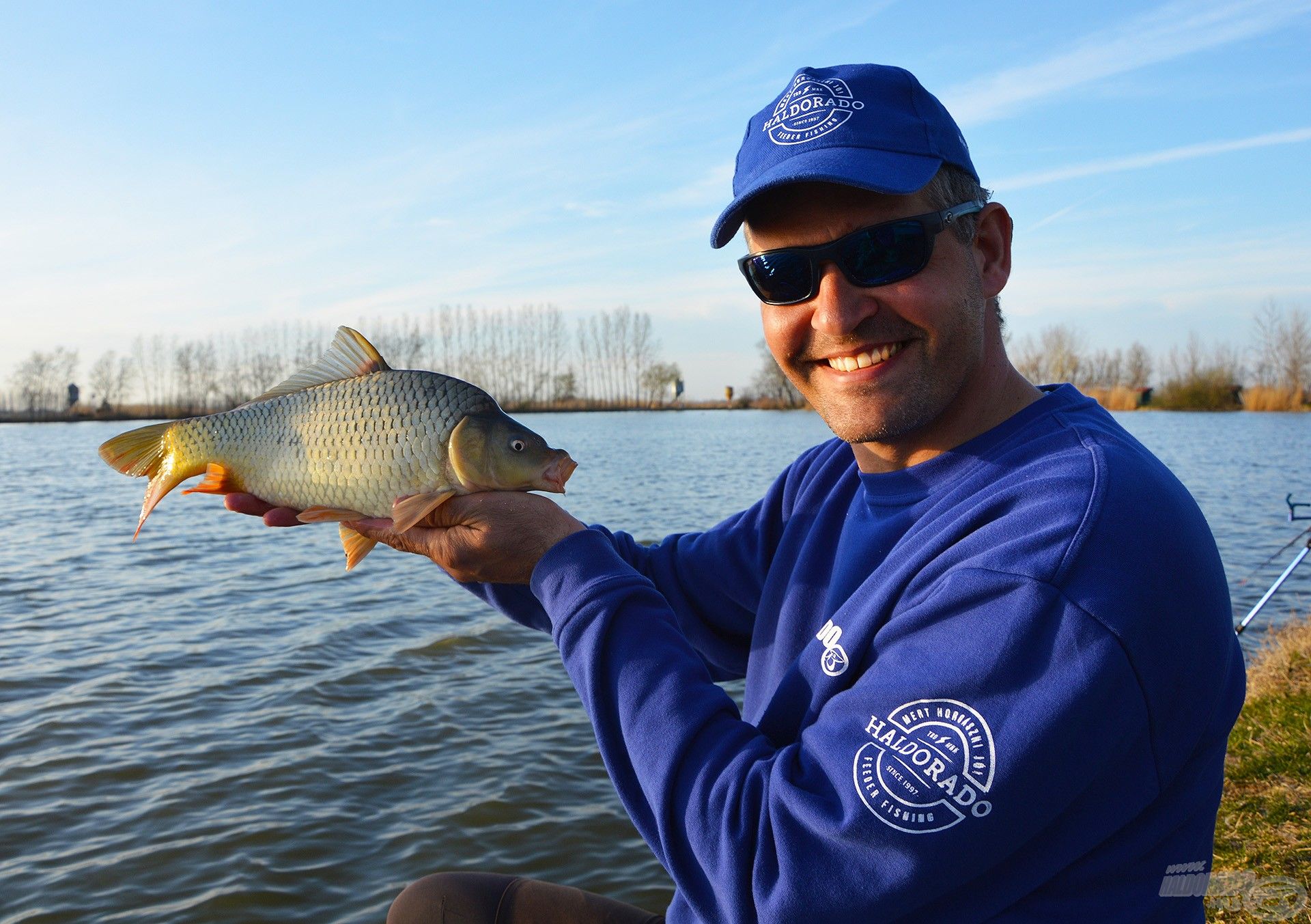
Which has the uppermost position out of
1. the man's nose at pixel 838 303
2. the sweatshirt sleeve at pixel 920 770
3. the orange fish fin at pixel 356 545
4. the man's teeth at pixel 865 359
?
the man's nose at pixel 838 303

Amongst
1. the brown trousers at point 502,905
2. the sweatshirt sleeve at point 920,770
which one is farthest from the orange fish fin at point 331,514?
the sweatshirt sleeve at point 920,770

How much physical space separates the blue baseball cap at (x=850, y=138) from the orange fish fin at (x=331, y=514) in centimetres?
123

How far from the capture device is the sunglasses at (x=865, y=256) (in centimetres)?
193

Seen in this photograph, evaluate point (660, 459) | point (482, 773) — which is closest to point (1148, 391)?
point (660, 459)

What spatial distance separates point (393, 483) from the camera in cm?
246

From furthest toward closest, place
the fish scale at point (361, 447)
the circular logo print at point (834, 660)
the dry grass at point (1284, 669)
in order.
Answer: the dry grass at point (1284, 669), the fish scale at point (361, 447), the circular logo print at point (834, 660)

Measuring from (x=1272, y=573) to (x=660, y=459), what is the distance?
1853 cm

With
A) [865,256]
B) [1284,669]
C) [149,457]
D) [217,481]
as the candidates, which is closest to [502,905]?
[217,481]

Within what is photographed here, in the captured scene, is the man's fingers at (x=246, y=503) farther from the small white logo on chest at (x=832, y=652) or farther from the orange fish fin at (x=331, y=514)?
the small white logo on chest at (x=832, y=652)

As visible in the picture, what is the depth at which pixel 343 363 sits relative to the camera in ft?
8.87

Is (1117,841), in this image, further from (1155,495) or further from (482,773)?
(482,773)

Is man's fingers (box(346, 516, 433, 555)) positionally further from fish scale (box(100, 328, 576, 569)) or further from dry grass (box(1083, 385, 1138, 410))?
dry grass (box(1083, 385, 1138, 410))

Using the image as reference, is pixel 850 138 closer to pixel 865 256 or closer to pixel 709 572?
pixel 865 256

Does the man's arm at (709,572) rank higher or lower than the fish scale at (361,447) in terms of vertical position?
lower
